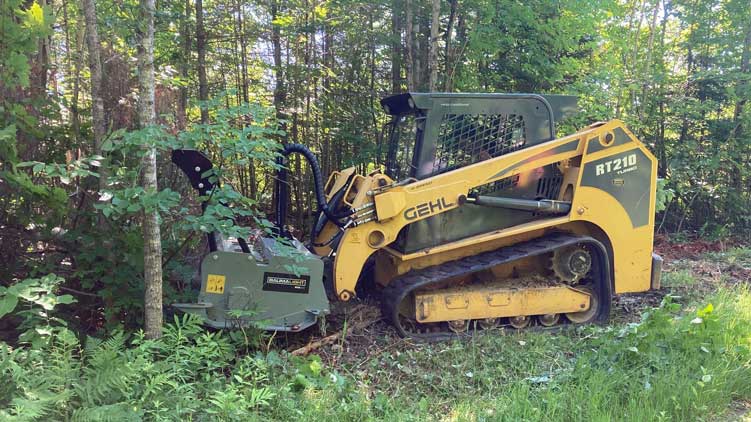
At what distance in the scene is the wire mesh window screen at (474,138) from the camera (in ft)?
16.5

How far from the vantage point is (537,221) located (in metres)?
5.12

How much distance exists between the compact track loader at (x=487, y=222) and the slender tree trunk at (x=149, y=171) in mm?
883

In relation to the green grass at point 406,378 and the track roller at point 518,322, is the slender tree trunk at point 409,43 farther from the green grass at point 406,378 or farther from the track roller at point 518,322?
the green grass at point 406,378

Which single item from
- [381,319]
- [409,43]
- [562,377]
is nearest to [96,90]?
[381,319]

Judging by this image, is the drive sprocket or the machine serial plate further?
the drive sprocket

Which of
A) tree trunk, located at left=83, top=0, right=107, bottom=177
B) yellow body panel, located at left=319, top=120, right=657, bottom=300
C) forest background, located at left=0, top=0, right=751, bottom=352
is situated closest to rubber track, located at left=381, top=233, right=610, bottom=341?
yellow body panel, located at left=319, top=120, right=657, bottom=300

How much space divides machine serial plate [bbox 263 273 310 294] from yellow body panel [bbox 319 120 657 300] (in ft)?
1.16

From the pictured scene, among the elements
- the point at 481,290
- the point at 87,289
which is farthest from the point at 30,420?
the point at 481,290

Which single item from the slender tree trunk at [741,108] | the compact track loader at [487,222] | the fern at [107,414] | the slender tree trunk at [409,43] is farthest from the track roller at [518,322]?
the slender tree trunk at [741,108]

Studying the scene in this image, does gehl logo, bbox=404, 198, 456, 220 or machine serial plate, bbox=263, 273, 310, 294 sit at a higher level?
gehl logo, bbox=404, 198, 456, 220

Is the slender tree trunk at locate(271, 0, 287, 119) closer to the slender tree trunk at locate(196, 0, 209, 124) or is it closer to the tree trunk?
the slender tree trunk at locate(196, 0, 209, 124)

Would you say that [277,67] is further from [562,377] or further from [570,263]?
[562,377]

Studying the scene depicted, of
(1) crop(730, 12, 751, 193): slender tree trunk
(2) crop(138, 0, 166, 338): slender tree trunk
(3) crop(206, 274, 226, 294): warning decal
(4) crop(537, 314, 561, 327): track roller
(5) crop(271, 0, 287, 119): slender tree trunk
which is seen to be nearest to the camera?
(2) crop(138, 0, 166, 338): slender tree trunk

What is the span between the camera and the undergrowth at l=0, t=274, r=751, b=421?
2.90m
